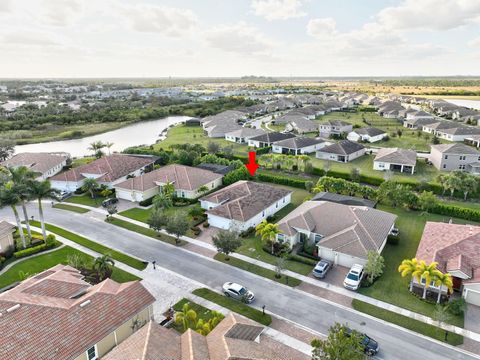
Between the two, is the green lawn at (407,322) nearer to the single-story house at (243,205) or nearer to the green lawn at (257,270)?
the green lawn at (257,270)

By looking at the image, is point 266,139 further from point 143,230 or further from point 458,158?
point 143,230

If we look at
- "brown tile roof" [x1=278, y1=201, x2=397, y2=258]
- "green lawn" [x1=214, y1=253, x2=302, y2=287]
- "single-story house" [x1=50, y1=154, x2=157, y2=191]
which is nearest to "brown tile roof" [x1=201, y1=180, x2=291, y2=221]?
"brown tile roof" [x1=278, y1=201, x2=397, y2=258]

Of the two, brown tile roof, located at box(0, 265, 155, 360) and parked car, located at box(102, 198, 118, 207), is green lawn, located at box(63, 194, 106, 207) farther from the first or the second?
brown tile roof, located at box(0, 265, 155, 360)

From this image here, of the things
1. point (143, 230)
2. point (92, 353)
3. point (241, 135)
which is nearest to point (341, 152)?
point (241, 135)

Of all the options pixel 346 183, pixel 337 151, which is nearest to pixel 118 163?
pixel 346 183

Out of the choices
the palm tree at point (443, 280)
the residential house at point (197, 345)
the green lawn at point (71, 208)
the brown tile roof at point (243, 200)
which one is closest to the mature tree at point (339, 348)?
the residential house at point (197, 345)
